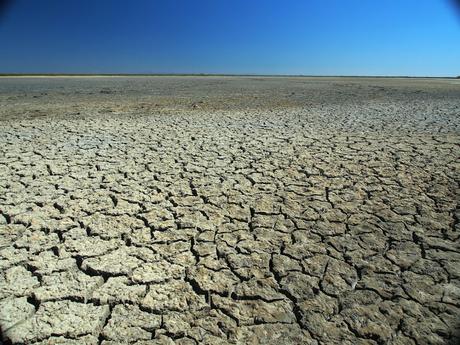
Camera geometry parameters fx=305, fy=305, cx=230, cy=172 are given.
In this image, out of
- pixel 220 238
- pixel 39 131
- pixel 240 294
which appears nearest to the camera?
pixel 240 294

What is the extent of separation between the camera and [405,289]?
63.1 inches

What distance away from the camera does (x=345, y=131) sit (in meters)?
4.92

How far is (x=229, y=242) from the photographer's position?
204 cm

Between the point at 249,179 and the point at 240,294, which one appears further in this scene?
the point at 249,179

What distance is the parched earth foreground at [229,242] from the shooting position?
140 cm

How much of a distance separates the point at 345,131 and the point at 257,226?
334cm

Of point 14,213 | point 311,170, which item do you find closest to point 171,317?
point 14,213

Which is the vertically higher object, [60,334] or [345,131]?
[345,131]

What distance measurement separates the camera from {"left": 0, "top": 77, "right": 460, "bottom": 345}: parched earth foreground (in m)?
1.40

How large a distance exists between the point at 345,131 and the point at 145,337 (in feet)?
14.6

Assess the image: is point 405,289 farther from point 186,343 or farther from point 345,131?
point 345,131

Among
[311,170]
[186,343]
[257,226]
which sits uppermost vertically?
[311,170]

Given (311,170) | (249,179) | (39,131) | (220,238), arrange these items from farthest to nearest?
1. (39,131)
2. (311,170)
3. (249,179)
4. (220,238)

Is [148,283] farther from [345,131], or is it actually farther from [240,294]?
[345,131]
